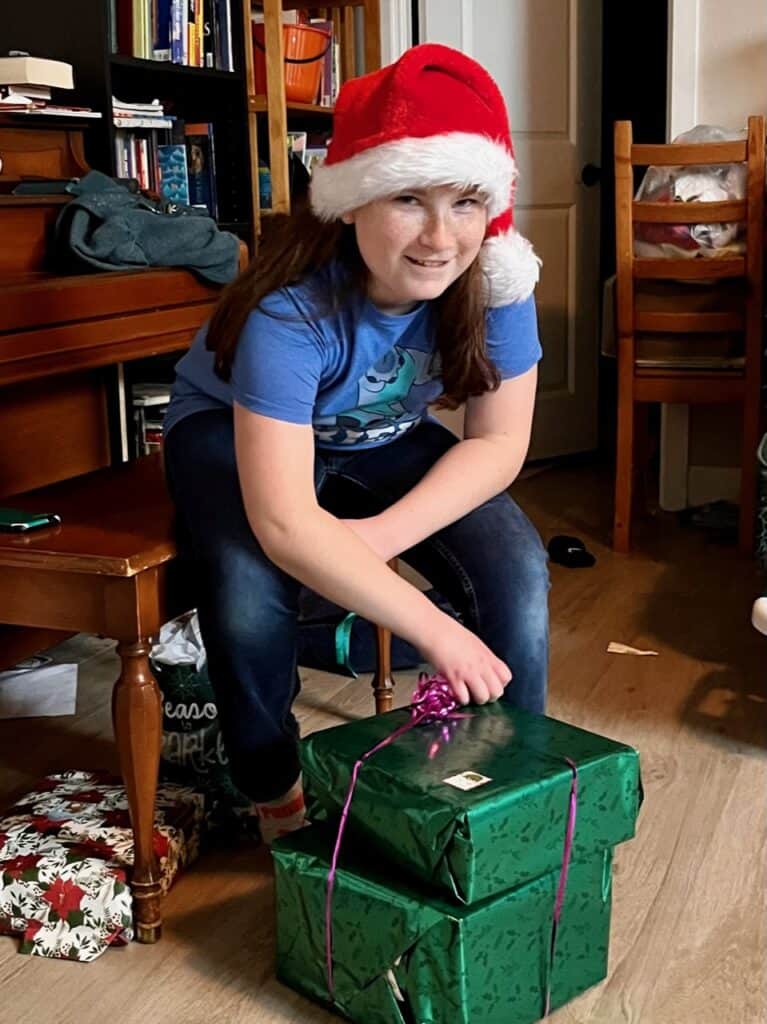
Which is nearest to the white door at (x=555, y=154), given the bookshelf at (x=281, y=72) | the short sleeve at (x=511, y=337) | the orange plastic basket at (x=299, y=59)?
the bookshelf at (x=281, y=72)

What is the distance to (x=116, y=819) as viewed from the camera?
5.48 feet

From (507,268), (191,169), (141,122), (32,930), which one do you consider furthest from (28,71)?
(32,930)

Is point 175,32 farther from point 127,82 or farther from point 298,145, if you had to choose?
point 298,145

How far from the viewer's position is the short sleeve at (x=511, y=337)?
64.3 inches

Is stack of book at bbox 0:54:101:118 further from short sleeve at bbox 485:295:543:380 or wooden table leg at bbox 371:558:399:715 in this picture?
short sleeve at bbox 485:295:543:380

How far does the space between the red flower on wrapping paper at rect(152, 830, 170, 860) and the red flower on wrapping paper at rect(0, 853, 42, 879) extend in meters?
0.14

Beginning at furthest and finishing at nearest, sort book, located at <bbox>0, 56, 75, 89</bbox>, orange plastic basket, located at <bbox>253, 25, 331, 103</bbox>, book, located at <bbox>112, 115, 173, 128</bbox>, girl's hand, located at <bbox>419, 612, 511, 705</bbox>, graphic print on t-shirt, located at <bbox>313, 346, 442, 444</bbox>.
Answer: orange plastic basket, located at <bbox>253, 25, 331, 103</bbox>
book, located at <bbox>112, 115, 173, 128</bbox>
book, located at <bbox>0, 56, 75, 89</bbox>
graphic print on t-shirt, located at <bbox>313, 346, 442, 444</bbox>
girl's hand, located at <bbox>419, 612, 511, 705</bbox>

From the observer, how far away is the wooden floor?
1.41m

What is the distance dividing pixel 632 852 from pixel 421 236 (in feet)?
2.84

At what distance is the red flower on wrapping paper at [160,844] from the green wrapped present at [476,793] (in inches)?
12.1

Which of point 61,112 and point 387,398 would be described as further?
point 61,112

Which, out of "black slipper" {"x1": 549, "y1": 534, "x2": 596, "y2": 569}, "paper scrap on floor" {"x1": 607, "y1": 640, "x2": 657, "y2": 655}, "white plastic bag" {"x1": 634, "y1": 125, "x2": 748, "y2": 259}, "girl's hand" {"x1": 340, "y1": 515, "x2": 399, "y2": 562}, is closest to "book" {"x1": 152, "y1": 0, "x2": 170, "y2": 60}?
"white plastic bag" {"x1": 634, "y1": 125, "x2": 748, "y2": 259}

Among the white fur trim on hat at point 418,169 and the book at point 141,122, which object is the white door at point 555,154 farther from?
the white fur trim on hat at point 418,169

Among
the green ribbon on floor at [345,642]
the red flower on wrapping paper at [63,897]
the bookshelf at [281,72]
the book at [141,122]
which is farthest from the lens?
the bookshelf at [281,72]
